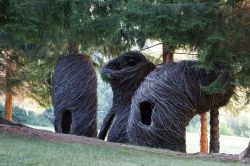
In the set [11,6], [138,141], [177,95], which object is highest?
[11,6]

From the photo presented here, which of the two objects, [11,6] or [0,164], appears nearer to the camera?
[0,164]

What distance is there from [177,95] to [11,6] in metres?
4.53

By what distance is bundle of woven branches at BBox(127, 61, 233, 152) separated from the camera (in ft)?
35.4

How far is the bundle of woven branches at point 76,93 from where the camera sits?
1368 centimetres

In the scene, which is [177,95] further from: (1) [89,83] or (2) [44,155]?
(2) [44,155]

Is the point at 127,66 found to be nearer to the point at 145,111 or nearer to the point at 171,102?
the point at 145,111

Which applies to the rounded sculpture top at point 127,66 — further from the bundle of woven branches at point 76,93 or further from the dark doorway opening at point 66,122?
Result: the dark doorway opening at point 66,122

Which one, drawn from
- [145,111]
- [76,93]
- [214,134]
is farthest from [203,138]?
[76,93]

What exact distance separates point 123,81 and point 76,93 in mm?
1638

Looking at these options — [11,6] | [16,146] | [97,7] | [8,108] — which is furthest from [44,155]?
[8,108]

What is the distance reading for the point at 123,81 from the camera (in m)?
12.9

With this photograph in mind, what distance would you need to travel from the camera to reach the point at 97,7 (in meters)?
9.45

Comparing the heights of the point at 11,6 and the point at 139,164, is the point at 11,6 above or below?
above

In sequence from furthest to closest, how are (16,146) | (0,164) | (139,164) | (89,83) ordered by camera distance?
1. (89,83)
2. (16,146)
3. (139,164)
4. (0,164)
